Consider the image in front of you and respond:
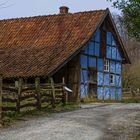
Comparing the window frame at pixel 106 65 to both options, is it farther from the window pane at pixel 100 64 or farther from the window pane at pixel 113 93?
the window pane at pixel 113 93

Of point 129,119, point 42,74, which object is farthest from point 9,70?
point 129,119

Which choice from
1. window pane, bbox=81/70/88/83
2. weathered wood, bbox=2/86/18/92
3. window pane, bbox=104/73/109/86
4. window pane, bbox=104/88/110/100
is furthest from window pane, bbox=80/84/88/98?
weathered wood, bbox=2/86/18/92

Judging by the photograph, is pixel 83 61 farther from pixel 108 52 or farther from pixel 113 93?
pixel 113 93

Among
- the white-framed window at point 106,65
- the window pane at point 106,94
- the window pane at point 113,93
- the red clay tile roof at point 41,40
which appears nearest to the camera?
the red clay tile roof at point 41,40

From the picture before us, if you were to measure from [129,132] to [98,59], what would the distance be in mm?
20953

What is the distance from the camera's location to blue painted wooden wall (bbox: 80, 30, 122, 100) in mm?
34281

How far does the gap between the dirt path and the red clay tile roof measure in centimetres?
970

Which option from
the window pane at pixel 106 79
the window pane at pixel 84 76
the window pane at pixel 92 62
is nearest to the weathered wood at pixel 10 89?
the window pane at pixel 84 76

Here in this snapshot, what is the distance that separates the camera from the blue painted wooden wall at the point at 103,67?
3428 cm

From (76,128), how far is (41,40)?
766 inches

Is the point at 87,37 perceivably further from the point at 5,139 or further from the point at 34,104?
the point at 5,139

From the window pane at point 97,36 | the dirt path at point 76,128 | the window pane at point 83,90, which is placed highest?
the window pane at point 97,36

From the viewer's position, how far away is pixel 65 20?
120ft

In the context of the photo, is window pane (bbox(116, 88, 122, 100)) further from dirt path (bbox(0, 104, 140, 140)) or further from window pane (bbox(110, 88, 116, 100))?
dirt path (bbox(0, 104, 140, 140))
